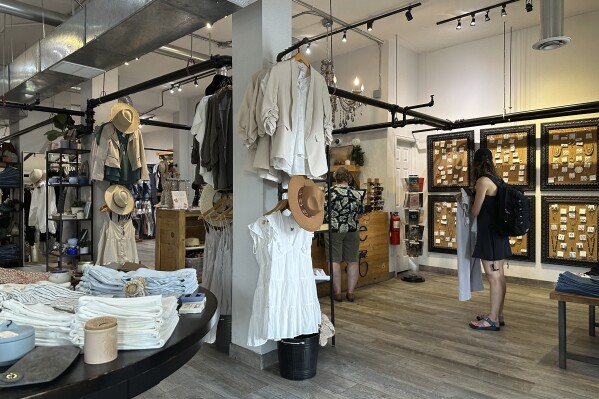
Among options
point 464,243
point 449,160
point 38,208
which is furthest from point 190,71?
point 38,208

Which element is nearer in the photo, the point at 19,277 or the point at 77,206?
the point at 19,277

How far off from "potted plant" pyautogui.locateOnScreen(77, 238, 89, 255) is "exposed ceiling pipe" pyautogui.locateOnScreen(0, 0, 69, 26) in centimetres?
301

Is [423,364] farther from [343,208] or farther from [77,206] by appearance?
[77,206]

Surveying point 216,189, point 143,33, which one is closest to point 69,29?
point 143,33

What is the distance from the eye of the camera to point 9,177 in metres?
8.09

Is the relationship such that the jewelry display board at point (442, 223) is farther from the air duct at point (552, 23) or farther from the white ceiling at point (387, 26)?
the air duct at point (552, 23)

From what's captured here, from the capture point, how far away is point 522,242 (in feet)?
22.5

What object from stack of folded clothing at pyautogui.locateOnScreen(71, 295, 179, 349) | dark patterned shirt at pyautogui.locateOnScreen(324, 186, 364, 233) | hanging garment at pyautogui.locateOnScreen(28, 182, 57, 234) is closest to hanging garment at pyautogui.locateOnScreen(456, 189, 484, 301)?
dark patterned shirt at pyautogui.locateOnScreen(324, 186, 364, 233)

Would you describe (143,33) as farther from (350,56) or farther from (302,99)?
(350,56)

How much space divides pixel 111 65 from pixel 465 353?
4.95m

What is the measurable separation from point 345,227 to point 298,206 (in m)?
2.40

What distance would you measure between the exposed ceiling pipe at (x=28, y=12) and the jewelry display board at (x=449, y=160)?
6.24 meters

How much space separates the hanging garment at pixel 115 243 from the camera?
561 centimetres

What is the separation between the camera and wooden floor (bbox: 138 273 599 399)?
9.79ft
